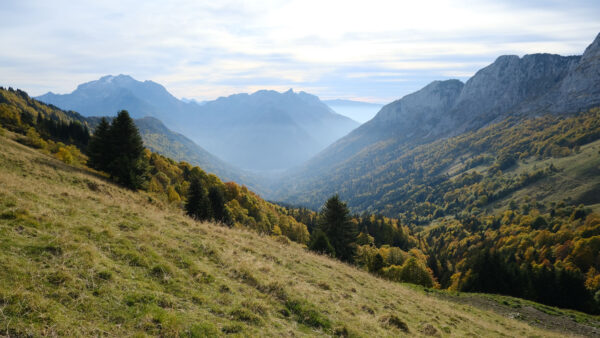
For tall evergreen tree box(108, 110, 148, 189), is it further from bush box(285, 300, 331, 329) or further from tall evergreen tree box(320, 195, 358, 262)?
bush box(285, 300, 331, 329)

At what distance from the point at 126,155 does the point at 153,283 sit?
35.5 m

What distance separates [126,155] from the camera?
3981 centimetres

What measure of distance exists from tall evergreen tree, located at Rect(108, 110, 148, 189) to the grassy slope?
830 inches

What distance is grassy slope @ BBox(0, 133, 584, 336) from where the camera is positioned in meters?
7.89

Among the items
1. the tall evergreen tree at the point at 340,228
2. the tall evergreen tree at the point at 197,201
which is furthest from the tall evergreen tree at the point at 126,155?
the tall evergreen tree at the point at 340,228

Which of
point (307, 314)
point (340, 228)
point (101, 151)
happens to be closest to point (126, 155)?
point (101, 151)

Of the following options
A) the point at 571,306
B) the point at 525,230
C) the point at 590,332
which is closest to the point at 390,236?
the point at 571,306

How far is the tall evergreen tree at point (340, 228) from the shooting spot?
→ 4981 cm

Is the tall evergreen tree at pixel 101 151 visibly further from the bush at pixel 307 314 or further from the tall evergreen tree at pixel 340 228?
the bush at pixel 307 314

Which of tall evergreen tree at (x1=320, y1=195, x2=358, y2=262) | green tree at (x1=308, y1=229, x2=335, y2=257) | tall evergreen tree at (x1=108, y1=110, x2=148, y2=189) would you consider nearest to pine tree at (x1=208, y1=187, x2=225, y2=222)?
tall evergreen tree at (x1=108, y1=110, x2=148, y2=189)

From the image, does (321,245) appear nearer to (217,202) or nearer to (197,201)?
(197,201)

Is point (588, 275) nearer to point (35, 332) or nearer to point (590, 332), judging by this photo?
point (590, 332)

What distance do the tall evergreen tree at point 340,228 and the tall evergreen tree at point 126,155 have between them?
1189 inches

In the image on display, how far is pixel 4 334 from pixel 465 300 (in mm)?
37173
